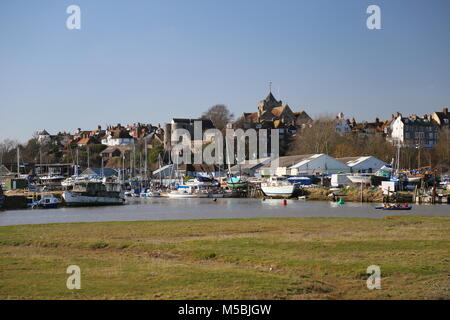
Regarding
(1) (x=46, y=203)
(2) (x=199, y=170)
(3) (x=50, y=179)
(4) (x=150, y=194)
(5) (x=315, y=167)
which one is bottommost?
(4) (x=150, y=194)

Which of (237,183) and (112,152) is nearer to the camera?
(237,183)

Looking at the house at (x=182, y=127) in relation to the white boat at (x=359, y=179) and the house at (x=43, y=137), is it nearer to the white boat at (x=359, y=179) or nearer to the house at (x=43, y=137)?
the house at (x=43, y=137)

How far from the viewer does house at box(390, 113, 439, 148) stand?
15288cm

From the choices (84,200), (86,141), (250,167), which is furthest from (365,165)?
(86,141)

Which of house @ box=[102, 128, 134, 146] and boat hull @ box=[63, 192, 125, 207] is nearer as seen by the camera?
boat hull @ box=[63, 192, 125, 207]

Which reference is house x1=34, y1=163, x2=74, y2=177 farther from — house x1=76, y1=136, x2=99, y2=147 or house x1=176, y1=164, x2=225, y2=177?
house x1=76, y1=136, x2=99, y2=147

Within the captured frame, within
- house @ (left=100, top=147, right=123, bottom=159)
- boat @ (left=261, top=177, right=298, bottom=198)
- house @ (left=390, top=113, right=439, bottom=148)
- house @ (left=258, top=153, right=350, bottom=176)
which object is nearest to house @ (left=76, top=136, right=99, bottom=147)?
house @ (left=100, top=147, right=123, bottom=159)

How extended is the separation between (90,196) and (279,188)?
90.4ft

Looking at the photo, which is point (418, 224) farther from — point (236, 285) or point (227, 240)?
point (236, 285)

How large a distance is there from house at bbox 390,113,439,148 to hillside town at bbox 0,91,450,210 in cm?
26

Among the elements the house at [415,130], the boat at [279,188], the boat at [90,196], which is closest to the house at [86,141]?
the house at [415,130]

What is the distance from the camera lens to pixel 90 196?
76812mm

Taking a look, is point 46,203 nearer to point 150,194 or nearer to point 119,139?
point 150,194
